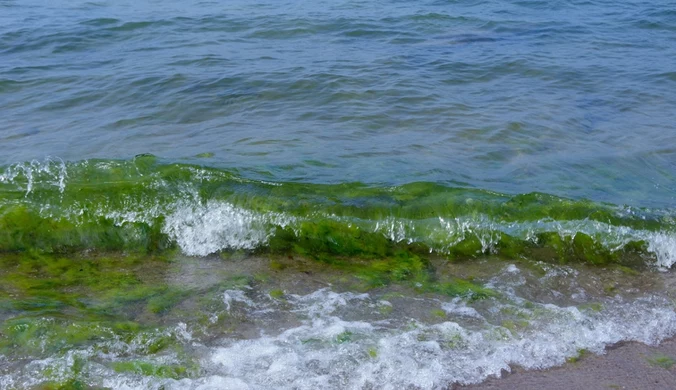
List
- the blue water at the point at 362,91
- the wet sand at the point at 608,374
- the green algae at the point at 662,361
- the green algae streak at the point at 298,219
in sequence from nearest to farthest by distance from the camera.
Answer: the wet sand at the point at 608,374 → the green algae at the point at 662,361 → the green algae streak at the point at 298,219 → the blue water at the point at 362,91

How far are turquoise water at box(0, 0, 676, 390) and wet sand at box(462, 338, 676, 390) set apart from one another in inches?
3.1

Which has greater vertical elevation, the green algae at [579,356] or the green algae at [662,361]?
the green algae at [579,356]

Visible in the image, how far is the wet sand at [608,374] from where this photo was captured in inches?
149

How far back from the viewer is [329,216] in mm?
5754

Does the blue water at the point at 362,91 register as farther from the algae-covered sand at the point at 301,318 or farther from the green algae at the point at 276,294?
the green algae at the point at 276,294

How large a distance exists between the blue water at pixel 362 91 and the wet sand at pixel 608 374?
2383 millimetres

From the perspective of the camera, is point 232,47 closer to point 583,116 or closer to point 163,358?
point 583,116

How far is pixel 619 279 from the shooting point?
5.02 meters

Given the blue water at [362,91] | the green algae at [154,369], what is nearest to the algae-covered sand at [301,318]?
the green algae at [154,369]

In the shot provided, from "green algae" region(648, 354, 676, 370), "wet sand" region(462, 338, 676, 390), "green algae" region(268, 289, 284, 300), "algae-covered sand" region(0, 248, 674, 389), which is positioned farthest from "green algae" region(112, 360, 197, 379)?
"green algae" region(648, 354, 676, 370)

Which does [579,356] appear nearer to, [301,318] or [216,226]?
[301,318]

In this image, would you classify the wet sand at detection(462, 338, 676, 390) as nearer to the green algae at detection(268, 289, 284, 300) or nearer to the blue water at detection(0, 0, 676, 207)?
the green algae at detection(268, 289, 284, 300)

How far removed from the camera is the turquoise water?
4.06 meters

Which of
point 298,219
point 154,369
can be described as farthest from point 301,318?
point 298,219
